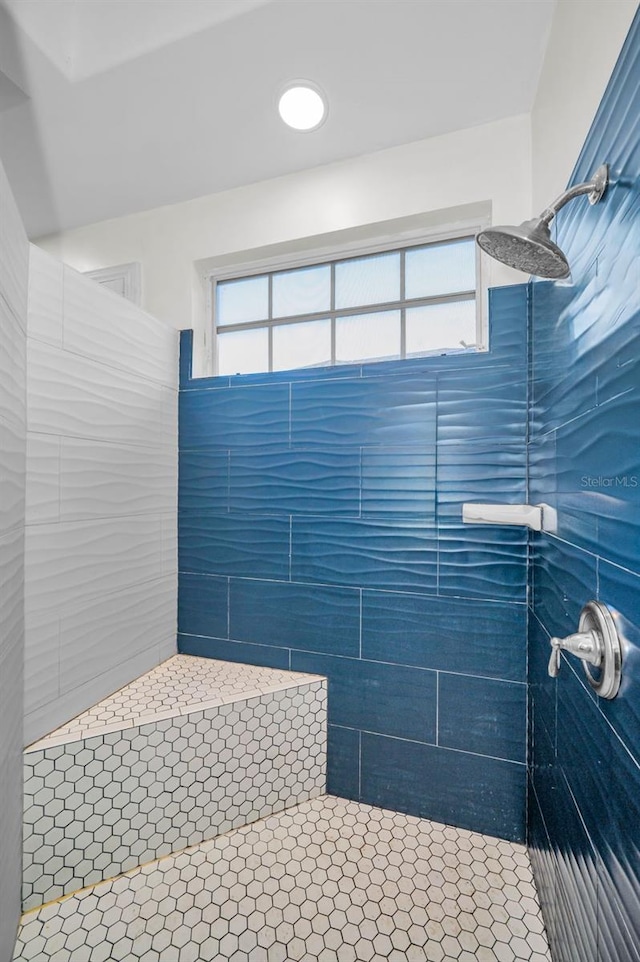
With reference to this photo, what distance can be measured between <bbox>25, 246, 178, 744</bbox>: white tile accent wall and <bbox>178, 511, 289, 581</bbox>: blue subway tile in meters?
0.07

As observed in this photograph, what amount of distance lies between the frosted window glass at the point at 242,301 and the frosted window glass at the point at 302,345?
127 mm

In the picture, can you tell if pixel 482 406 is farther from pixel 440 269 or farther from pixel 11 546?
pixel 11 546

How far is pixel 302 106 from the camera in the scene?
143 cm

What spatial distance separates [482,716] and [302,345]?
1444mm

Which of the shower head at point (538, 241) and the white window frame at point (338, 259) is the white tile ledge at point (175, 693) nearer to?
the white window frame at point (338, 259)

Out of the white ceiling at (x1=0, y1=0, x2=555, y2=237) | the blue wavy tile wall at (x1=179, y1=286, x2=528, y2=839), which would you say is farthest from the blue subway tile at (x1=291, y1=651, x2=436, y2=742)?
the white ceiling at (x1=0, y1=0, x2=555, y2=237)

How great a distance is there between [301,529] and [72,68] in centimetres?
168

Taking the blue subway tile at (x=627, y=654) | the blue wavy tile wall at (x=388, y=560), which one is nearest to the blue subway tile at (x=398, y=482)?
the blue wavy tile wall at (x=388, y=560)

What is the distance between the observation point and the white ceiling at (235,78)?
1.23 m

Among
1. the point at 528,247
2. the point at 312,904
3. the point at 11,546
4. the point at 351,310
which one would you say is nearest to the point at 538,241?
the point at 528,247

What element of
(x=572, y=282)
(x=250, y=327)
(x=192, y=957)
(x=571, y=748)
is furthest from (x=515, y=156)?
(x=192, y=957)

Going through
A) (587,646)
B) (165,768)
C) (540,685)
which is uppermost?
(587,646)

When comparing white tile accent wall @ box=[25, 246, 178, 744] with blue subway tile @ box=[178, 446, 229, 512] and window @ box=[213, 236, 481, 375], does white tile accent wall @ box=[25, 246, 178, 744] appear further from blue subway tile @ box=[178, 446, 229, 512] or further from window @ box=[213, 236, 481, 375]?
window @ box=[213, 236, 481, 375]

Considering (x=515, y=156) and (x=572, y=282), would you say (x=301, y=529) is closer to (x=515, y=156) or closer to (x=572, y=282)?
(x=572, y=282)
